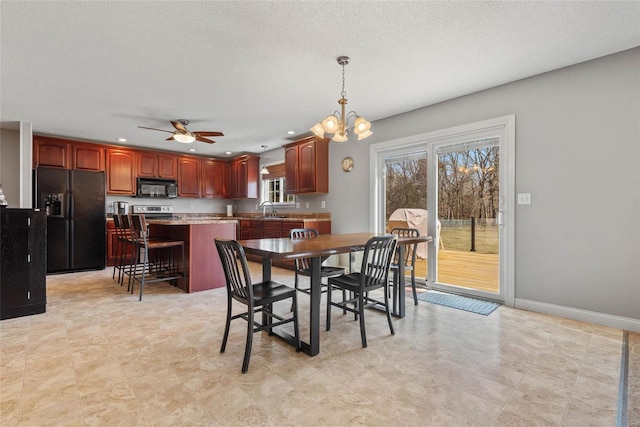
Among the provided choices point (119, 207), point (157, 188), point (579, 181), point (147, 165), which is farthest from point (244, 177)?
point (579, 181)

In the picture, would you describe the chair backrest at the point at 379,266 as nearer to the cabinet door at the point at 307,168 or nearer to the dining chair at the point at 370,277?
the dining chair at the point at 370,277

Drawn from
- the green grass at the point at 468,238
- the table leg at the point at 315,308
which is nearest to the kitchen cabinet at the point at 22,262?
the table leg at the point at 315,308

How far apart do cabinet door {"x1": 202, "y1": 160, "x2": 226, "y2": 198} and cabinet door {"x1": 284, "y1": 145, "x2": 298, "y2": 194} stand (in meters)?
2.39

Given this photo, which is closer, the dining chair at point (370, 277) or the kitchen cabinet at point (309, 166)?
the dining chair at point (370, 277)

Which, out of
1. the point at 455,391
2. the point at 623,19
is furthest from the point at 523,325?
the point at 623,19

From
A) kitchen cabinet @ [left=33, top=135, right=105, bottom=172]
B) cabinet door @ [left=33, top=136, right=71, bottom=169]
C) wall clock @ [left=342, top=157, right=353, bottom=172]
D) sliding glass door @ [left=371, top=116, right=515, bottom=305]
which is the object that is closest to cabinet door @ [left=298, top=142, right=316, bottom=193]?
wall clock @ [left=342, top=157, right=353, bottom=172]

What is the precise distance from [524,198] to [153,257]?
5.07 metres

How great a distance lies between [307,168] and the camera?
527cm

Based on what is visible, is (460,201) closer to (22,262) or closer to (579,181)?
(579,181)

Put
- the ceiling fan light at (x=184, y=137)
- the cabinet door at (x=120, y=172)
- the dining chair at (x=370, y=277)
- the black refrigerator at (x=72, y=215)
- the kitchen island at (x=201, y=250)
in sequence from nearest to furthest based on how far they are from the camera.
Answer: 1. the dining chair at (x=370, y=277)
2. the kitchen island at (x=201, y=250)
3. the ceiling fan light at (x=184, y=137)
4. the black refrigerator at (x=72, y=215)
5. the cabinet door at (x=120, y=172)

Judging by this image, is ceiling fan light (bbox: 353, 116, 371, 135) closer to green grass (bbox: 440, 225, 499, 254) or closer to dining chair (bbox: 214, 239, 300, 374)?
dining chair (bbox: 214, 239, 300, 374)

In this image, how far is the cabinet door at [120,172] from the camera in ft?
19.0

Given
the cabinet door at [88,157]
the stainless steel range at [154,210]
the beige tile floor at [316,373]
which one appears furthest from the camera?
the stainless steel range at [154,210]

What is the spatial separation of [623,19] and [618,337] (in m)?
2.38
